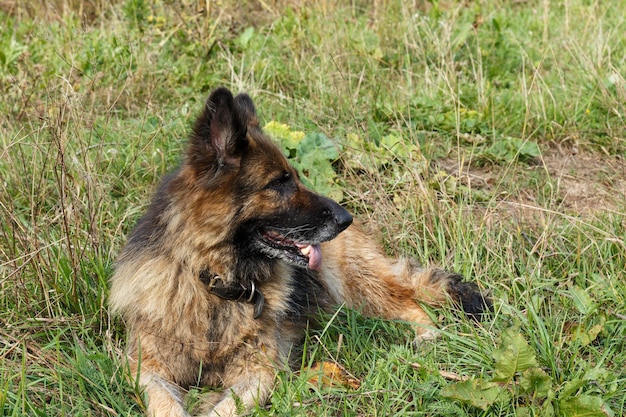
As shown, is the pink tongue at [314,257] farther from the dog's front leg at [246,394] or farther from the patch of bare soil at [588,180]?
the patch of bare soil at [588,180]

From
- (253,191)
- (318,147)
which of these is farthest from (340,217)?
(318,147)

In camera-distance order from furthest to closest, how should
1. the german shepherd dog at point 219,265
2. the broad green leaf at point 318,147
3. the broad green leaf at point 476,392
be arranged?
the broad green leaf at point 318,147 < the german shepherd dog at point 219,265 < the broad green leaf at point 476,392

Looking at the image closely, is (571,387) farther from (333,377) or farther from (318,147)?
(318,147)

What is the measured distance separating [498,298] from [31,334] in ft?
8.09

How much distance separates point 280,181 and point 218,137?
39 cm

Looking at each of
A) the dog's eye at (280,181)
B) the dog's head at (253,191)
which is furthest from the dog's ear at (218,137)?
the dog's eye at (280,181)

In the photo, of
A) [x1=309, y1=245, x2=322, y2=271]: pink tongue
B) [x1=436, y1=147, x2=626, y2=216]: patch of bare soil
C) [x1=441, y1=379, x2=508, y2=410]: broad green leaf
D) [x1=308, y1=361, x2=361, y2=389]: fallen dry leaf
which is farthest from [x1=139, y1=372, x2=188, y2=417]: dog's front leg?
[x1=436, y1=147, x2=626, y2=216]: patch of bare soil

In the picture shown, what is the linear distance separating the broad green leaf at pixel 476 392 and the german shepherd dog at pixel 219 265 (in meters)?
0.87

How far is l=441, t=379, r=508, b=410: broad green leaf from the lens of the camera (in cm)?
294

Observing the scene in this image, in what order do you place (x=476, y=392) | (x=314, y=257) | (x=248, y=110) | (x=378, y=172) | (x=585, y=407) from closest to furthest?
(x=585, y=407) < (x=476, y=392) < (x=314, y=257) < (x=248, y=110) < (x=378, y=172)

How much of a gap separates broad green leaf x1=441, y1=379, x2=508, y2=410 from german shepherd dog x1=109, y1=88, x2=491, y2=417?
870 mm

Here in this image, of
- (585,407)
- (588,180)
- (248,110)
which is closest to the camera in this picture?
(585,407)

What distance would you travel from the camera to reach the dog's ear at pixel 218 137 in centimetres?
314

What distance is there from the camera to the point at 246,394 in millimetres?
3297
